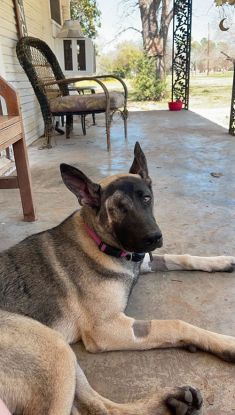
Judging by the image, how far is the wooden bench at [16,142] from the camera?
246cm

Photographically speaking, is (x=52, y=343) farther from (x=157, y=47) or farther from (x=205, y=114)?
(x=157, y=47)

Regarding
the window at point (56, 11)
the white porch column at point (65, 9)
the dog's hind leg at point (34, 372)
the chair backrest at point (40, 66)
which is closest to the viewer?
the dog's hind leg at point (34, 372)

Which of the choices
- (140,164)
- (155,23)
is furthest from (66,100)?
(155,23)

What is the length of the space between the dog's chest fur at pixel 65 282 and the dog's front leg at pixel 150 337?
6 cm

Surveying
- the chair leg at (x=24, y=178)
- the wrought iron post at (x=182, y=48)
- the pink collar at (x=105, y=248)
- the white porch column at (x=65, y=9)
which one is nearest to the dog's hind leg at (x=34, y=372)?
the pink collar at (x=105, y=248)

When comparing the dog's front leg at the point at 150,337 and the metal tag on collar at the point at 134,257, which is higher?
the metal tag on collar at the point at 134,257

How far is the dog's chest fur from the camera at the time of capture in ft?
5.04

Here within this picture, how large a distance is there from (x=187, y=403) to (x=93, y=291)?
0.59 m

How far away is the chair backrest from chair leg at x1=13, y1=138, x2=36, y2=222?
324cm

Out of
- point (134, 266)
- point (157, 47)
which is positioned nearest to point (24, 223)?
point (134, 266)

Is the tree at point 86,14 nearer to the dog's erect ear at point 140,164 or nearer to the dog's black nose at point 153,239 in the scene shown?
the dog's erect ear at point 140,164

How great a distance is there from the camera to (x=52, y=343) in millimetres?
1279

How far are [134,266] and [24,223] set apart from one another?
1510mm

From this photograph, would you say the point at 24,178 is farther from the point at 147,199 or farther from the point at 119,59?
the point at 119,59
